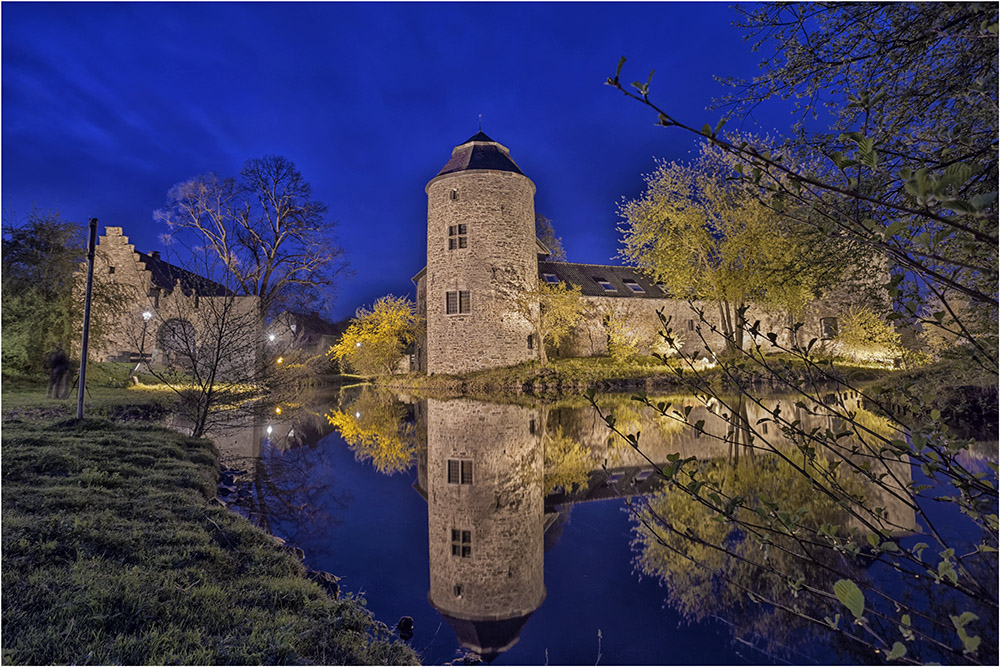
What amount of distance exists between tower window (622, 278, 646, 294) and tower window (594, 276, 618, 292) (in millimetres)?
1014


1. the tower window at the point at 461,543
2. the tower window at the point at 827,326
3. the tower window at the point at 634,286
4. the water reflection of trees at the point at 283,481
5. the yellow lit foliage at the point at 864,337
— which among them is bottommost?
the tower window at the point at 461,543

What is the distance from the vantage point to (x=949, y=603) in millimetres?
3080

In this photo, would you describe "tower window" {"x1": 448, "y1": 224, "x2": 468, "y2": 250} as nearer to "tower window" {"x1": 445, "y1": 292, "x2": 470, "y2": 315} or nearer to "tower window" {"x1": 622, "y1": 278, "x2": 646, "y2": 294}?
"tower window" {"x1": 445, "y1": 292, "x2": 470, "y2": 315}

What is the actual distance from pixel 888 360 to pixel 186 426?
96.0ft

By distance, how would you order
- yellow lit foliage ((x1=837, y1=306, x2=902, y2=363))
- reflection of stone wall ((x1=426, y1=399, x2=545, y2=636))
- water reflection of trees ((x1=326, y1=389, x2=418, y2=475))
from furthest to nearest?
1. yellow lit foliage ((x1=837, y1=306, x2=902, y2=363))
2. water reflection of trees ((x1=326, y1=389, x2=418, y2=475))
3. reflection of stone wall ((x1=426, y1=399, x2=545, y2=636))

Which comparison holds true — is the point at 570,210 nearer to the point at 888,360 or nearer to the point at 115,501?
the point at 888,360

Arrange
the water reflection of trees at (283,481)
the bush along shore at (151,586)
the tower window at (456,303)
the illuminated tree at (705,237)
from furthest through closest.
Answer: the tower window at (456,303) < the illuminated tree at (705,237) < the water reflection of trees at (283,481) < the bush along shore at (151,586)

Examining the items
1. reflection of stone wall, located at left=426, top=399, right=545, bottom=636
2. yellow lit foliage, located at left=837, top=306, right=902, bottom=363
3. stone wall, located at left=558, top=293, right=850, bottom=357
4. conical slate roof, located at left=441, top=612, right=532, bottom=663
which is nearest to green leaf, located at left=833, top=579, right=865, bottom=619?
conical slate roof, located at left=441, top=612, right=532, bottom=663

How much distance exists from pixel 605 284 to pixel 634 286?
1760 millimetres

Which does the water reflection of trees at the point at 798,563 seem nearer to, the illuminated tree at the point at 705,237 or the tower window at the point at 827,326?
the illuminated tree at the point at 705,237

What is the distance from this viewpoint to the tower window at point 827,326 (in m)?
26.1

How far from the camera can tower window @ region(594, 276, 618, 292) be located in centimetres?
2630

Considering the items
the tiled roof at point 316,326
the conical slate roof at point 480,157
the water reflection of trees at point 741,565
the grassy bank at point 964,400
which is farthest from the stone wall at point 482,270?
the tiled roof at point 316,326

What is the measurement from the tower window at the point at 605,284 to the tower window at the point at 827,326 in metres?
11.6
